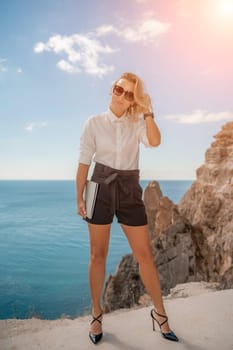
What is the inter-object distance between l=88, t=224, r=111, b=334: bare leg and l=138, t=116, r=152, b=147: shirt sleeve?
31.3 inches

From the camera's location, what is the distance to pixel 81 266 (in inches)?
2189

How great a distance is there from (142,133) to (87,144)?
19.2 inches

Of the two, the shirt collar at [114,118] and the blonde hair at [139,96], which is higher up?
the blonde hair at [139,96]

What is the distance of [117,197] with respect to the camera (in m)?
2.95

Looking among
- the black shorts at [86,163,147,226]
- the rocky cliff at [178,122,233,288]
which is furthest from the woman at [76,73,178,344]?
the rocky cliff at [178,122,233,288]

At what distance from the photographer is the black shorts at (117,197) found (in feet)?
Result: 9.61

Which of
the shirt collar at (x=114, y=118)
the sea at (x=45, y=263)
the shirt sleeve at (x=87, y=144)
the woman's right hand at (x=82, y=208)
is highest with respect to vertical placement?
the shirt collar at (x=114, y=118)

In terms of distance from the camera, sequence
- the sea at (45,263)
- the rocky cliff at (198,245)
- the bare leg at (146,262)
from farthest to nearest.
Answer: the sea at (45,263) → the rocky cliff at (198,245) → the bare leg at (146,262)

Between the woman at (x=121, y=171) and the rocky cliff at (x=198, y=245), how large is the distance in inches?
458

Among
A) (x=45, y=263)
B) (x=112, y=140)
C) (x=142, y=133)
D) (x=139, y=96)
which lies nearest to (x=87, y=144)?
Answer: (x=112, y=140)

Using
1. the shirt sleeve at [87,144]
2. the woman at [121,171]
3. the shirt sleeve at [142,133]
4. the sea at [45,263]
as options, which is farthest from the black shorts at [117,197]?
the sea at [45,263]

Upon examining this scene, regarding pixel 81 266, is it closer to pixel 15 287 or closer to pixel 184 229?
pixel 15 287

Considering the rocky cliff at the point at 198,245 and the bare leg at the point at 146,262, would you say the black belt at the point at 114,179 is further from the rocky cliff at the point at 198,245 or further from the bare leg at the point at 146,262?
the rocky cliff at the point at 198,245

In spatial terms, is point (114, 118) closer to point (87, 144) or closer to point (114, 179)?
point (87, 144)
